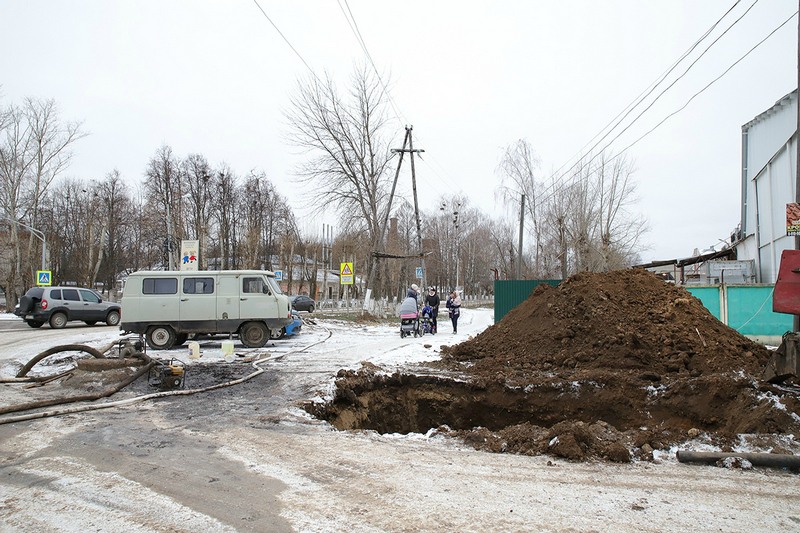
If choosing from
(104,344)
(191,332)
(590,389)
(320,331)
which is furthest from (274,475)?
(320,331)

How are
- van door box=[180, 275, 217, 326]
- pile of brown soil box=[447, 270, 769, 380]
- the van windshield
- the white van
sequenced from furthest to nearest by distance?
1. the van windshield
2. van door box=[180, 275, 217, 326]
3. the white van
4. pile of brown soil box=[447, 270, 769, 380]

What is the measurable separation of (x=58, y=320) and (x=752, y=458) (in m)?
25.4

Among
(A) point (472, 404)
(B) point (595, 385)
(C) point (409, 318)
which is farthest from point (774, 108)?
(A) point (472, 404)

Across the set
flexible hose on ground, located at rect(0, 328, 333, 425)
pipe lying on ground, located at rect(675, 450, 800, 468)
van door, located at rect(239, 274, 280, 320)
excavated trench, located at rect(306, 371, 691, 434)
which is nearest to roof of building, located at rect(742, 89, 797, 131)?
excavated trench, located at rect(306, 371, 691, 434)

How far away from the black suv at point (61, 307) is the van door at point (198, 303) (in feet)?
38.3

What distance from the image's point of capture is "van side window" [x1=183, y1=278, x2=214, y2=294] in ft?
48.5

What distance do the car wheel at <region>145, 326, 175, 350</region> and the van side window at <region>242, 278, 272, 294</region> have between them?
2.34m

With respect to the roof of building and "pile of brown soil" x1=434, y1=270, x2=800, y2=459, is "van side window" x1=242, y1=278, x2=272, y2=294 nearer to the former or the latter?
"pile of brown soil" x1=434, y1=270, x2=800, y2=459

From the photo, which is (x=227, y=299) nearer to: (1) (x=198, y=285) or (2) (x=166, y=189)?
(1) (x=198, y=285)

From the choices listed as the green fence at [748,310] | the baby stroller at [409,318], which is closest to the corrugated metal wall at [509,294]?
the baby stroller at [409,318]

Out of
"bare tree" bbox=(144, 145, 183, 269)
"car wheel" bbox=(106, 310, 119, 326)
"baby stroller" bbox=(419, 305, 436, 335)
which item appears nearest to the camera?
"baby stroller" bbox=(419, 305, 436, 335)

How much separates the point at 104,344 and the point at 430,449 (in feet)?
41.6

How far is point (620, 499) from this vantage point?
418 centimetres

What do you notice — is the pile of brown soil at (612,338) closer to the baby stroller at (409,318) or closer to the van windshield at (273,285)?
the baby stroller at (409,318)
